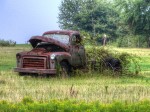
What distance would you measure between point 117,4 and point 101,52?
201 ft

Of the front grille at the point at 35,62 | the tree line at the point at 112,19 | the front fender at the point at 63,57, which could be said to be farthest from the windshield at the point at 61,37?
the tree line at the point at 112,19

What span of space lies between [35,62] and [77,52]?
273 cm

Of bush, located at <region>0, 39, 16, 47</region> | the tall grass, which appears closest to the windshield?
the tall grass

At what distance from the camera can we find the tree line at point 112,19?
79.9 meters

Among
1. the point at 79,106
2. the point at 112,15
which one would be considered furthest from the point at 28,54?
the point at 112,15

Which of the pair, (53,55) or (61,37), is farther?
(61,37)

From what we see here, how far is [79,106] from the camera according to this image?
11609 millimetres

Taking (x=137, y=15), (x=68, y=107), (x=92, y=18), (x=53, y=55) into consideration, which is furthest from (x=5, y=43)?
(x=68, y=107)

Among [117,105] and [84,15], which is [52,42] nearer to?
[117,105]

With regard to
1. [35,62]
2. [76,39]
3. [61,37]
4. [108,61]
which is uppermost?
[61,37]

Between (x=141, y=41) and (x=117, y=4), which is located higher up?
(x=117, y=4)

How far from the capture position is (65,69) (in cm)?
2272

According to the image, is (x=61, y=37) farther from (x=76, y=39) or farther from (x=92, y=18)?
(x=92, y=18)

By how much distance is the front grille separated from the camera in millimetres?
21812
